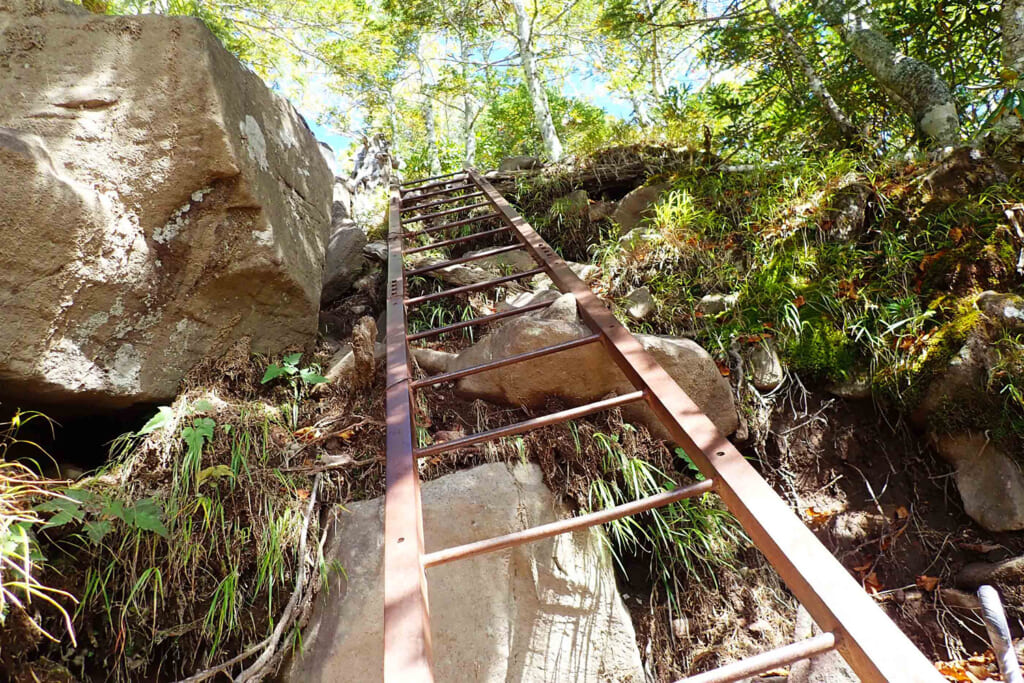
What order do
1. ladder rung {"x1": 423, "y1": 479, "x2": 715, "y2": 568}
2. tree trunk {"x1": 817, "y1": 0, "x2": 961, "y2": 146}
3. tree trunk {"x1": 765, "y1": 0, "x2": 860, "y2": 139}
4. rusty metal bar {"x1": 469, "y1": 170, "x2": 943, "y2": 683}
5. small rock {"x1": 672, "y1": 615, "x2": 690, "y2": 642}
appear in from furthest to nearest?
1. tree trunk {"x1": 765, "y1": 0, "x2": 860, "y2": 139}
2. tree trunk {"x1": 817, "y1": 0, "x2": 961, "y2": 146}
3. small rock {"x1": 672, "y1": 615, "x2": 690, "y2": 642}
4. ladder rung {"x1": 423, "y1": 479, "x2": 715, "y2": 568}
5. rusty metal bar {"x1": 469, "y1": 170, "x2": 943, "y2": 683}

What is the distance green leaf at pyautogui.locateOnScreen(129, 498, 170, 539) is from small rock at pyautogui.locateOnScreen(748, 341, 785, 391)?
8.06 ft

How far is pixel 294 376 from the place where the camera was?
273 centimetres

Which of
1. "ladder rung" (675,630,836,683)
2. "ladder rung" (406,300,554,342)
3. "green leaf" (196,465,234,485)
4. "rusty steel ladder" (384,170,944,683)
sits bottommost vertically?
"green leaf" (196,465,234,485)

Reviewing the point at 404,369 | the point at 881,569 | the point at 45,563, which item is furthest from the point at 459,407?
the point at 881,569

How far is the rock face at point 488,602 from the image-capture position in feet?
5.96

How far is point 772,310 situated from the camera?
112 inches

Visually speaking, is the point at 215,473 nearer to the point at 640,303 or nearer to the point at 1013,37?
the point at 640,303

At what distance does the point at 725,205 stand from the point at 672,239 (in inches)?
19.9

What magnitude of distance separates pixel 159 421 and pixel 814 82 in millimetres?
4608

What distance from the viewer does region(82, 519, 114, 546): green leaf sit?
68.8 inches

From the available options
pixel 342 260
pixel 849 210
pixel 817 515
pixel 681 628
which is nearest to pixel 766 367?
pixel 817 515

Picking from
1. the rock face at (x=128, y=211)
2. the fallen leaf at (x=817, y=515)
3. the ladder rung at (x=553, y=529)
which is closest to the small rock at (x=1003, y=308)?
the fallen leaf at (x=817, y=515)

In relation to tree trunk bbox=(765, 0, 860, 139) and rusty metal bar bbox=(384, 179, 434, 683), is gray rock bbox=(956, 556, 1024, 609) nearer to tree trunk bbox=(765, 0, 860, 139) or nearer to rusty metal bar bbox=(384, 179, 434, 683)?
rusty metal bar bbox=(384, 179, 434, 683)

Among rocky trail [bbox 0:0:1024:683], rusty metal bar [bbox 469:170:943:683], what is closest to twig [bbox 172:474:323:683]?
rocky trail [bbox 0:0:1024:683]
